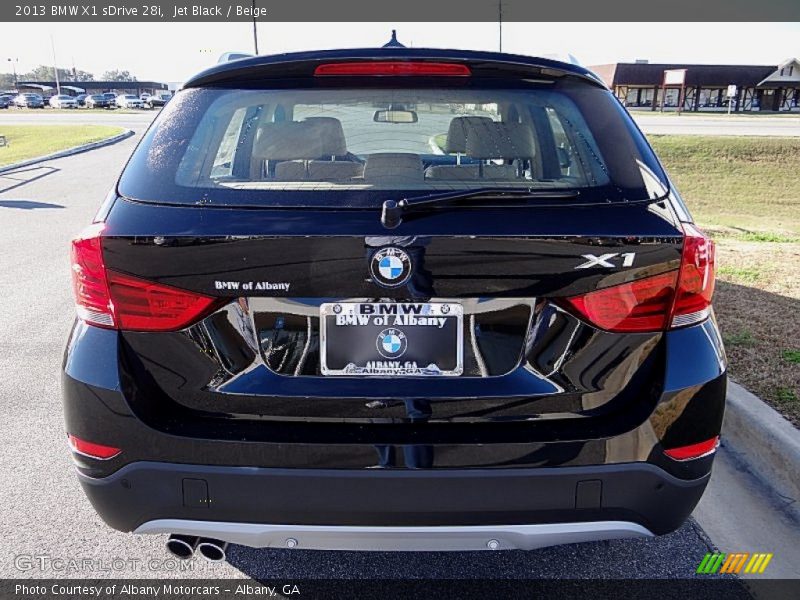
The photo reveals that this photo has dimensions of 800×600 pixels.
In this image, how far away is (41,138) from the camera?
27578 mm

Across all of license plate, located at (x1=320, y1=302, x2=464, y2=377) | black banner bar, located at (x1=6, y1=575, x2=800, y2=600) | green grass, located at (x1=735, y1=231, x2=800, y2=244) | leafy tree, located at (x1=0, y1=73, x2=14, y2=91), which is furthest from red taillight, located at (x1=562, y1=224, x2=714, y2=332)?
leafy tree, located at (x1=0, y1=73, x2=14, y2=91)

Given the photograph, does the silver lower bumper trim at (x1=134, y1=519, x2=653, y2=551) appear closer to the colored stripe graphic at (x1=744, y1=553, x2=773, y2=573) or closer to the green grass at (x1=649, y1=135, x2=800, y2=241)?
the colored stripe graphic at (x1=744, y1=553, x2=773, y2=573)

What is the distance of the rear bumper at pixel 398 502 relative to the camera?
2.06 metres

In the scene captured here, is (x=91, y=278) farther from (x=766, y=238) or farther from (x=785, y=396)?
(x=766, y=238)

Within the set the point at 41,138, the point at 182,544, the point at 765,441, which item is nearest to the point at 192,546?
the point at 182,544

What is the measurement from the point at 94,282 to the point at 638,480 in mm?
1669

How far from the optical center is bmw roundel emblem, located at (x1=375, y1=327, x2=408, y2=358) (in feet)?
6.75

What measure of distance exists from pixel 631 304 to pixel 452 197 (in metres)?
0.59

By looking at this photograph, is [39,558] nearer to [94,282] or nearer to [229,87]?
[94,282]

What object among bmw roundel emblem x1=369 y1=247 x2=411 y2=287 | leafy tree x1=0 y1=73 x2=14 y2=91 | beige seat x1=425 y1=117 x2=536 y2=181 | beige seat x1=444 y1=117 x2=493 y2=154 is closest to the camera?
bmw roundel emblem x1=369 y1=247 x2=411 y2=287

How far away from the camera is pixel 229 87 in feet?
7.91

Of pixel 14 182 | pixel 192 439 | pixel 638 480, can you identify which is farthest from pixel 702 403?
pixel 14 182

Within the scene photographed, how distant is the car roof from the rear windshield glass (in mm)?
45

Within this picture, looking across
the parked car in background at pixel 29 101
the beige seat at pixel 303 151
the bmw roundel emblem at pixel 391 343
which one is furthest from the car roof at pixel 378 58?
the parked car in background at pixel 29 101
